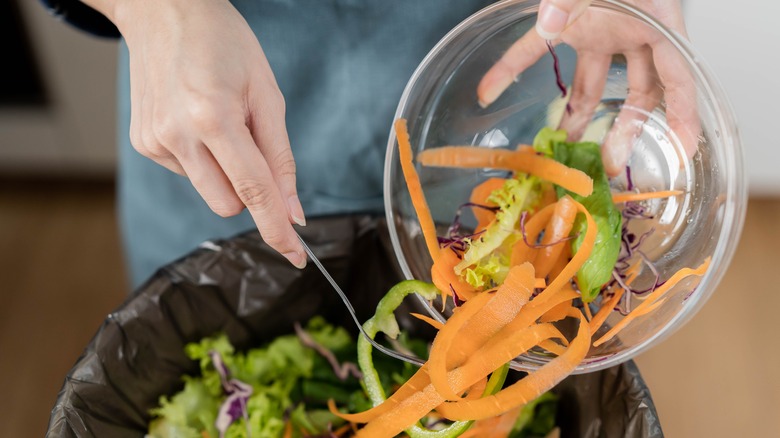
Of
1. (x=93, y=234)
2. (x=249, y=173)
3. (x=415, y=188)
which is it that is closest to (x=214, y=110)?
(x=249, y=173)

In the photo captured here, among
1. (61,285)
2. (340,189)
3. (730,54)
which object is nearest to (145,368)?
(340,189)

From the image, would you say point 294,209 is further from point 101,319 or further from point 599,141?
point 101,319

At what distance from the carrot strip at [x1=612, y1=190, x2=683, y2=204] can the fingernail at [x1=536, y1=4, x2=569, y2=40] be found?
0.18 meters

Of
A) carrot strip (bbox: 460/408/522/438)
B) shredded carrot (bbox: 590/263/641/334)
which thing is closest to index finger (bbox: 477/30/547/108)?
shredded carrot (bbox: 590/263/641/334)

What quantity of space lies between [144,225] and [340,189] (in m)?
0.27

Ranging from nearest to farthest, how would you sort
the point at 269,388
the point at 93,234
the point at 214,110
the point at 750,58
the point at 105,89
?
1. the point at 214,110
2. the point at 269,388
3. the point at 750,58
4. the point at 105,89
5. the point at 93,234

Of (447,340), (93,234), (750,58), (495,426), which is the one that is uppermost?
(750,58)

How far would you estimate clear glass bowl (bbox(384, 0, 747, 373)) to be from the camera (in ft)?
1.97

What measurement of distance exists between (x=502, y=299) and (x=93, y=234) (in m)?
1.23

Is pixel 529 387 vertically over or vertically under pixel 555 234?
under

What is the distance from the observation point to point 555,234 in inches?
25.8

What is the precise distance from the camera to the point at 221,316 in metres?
0.85

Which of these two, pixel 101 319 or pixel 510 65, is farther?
pixel 101 319

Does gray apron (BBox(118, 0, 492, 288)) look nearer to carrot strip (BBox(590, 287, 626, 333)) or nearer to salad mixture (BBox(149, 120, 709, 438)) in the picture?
salad mixture (BBox(149, 120, 709, 438))
